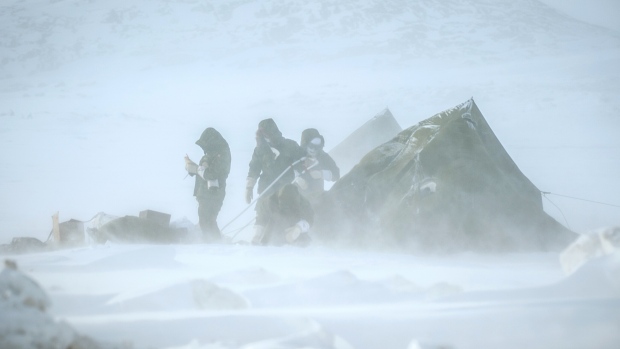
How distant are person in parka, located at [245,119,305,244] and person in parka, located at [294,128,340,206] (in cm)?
11

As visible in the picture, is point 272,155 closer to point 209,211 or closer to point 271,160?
point 271,160

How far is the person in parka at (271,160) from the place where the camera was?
6691 millimetres

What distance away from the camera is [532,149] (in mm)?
16203

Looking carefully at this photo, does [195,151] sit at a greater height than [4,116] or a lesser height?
lesser

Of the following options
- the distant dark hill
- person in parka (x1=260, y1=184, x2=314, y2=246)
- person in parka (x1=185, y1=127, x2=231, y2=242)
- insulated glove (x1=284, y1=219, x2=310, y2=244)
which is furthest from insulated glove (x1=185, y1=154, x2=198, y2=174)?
the distant dark hill

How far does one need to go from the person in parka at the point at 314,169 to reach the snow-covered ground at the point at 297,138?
43.6 inches

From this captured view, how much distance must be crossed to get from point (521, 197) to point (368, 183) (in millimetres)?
1464

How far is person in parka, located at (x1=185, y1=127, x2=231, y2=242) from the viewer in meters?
6.82

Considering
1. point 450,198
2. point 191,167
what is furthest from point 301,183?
point 450,198

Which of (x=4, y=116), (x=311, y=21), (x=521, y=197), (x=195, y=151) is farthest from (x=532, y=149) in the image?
(x=311, y=21)

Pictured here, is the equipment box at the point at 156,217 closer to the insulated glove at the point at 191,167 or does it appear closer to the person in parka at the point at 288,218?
the insulated glove at the point at 191,167

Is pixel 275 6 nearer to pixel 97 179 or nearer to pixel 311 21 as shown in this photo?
pixel 311 21

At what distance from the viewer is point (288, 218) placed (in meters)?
5.75

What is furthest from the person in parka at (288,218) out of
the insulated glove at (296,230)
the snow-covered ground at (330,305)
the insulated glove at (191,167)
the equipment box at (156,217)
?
the equipment box at (156,217)
